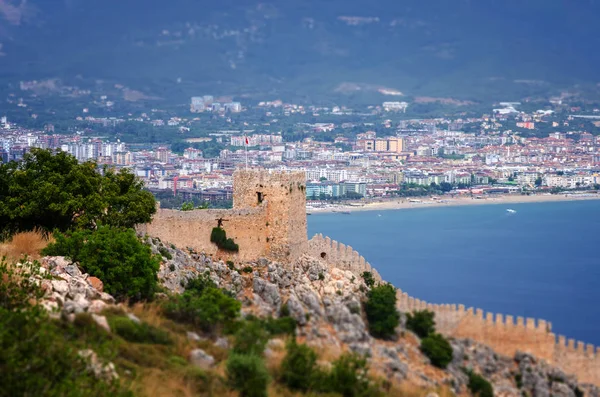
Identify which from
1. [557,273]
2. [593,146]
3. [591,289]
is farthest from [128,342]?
[593,146]

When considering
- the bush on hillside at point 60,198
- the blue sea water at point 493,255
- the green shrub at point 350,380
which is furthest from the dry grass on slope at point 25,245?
the blue sea water at point 493,255

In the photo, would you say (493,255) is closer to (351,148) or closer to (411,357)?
(411,357)

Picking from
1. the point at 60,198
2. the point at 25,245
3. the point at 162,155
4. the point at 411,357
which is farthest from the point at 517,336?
the point at 162,155

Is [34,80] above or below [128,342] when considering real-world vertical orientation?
above

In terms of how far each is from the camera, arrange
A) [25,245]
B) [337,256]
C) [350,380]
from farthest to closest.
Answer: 1. [337,256]
2. [25,245]
3. [350,380]

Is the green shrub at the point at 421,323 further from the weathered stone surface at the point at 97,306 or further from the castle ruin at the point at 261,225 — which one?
the castle ruin at the point at 261,225

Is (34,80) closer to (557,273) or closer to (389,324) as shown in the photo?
(557,273)

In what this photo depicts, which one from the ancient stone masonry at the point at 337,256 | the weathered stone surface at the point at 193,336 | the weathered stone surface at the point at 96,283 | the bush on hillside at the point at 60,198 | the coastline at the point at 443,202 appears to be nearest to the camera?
the weathered stone surface at the point at 193,336
